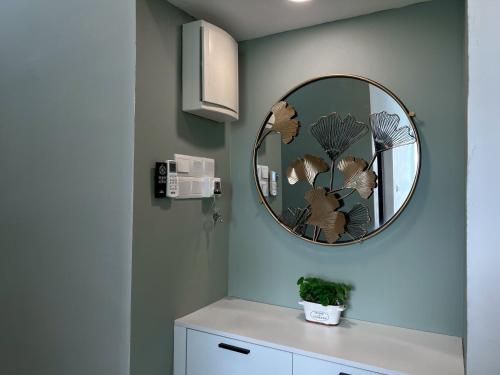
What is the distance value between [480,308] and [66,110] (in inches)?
72.1

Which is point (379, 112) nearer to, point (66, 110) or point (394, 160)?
point (394, 160)

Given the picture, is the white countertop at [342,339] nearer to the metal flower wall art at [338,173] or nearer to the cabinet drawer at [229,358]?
the cabinet drawer at [229,358]

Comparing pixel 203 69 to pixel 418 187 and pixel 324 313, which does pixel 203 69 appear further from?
pixel 324 313

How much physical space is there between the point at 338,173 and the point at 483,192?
739 mm

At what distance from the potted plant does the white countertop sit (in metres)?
0.04

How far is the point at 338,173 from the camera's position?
1.67 m

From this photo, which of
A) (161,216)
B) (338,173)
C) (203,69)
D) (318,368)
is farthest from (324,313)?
(203,69)

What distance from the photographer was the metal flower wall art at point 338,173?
1579 mm

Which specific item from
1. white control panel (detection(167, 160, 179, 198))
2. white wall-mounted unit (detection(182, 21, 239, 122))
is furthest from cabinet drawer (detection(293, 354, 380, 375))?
white wall-mounted unit (detection(182, 21, 239, 122))

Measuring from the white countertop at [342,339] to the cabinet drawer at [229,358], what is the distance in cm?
3

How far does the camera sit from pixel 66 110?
1.73 metres

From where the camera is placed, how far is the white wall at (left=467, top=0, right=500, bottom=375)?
94 centimetres

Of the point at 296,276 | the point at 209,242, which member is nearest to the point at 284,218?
the point at 296,276

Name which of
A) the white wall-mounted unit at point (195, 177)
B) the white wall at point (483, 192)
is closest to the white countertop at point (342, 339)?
the white wall at point (483, 192)
